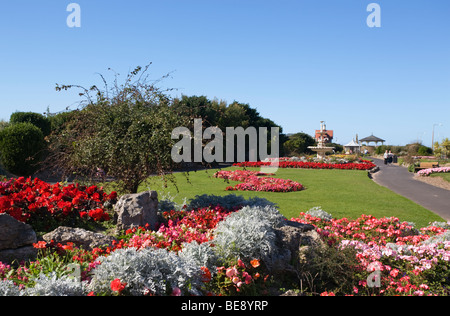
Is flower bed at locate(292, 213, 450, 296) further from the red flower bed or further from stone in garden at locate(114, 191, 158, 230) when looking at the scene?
the red flower bed

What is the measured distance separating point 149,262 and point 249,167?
23236mm

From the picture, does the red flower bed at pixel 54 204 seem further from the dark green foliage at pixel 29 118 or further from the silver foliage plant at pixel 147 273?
the dark green foliage at pixel 29 118

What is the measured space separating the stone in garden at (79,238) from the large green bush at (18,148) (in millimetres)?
13065

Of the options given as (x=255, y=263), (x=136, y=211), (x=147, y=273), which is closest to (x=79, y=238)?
(x=136, y=211)

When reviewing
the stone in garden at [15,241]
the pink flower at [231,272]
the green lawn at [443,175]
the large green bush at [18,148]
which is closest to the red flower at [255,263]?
the pink flower at [231,272]

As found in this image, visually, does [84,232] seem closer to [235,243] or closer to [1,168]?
[235,243]

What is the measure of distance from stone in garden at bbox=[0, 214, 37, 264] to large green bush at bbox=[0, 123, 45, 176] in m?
13.0

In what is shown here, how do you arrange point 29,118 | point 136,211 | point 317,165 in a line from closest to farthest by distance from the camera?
1. point 136,211
2. point 29,118
3. point 317,165

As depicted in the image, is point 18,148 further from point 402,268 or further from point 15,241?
point 402,268

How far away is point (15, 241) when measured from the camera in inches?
183

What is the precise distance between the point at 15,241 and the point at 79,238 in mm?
791

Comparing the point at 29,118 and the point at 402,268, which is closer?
the point at 402,268

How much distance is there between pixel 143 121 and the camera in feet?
21.4
